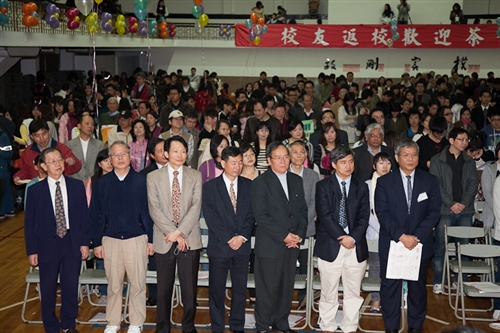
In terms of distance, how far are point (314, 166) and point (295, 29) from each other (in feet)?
43.7

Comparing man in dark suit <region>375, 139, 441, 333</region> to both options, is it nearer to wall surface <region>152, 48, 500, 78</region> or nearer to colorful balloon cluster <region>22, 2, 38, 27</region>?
colorful balloon cluster <region>22, 2, 38, 27</region>

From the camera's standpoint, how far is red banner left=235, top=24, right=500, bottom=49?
60.3ft

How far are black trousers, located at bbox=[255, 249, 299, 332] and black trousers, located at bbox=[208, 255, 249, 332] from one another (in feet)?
0.40

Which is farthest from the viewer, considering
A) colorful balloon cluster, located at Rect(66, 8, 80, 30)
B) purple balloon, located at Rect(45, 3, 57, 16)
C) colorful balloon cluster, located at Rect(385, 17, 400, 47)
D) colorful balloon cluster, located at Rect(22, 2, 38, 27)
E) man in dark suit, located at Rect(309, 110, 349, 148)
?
colorful balloon cluster, located at Rect(385, 17, 400, 47)

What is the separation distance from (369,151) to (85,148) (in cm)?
303

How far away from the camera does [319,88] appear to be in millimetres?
15227

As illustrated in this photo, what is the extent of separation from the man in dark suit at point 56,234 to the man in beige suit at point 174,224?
626 mm

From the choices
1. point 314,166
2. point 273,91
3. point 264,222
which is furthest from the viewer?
point 273,91

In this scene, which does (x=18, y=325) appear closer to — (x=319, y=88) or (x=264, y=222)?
(x=264, y=222)

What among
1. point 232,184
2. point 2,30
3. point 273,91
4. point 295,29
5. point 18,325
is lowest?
point 18,325

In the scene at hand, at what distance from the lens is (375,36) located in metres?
18.7

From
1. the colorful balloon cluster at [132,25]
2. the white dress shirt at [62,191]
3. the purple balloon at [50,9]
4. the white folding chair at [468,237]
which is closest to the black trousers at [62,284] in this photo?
the white dress shirt at [62,191]

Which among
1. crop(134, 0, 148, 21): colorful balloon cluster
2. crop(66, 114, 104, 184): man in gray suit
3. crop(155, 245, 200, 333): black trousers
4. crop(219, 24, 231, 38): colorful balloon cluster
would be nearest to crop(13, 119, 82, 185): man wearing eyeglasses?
crop(66, 114, 104, 184): man in gray suit

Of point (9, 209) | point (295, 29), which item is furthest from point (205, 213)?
point (295, 29)
